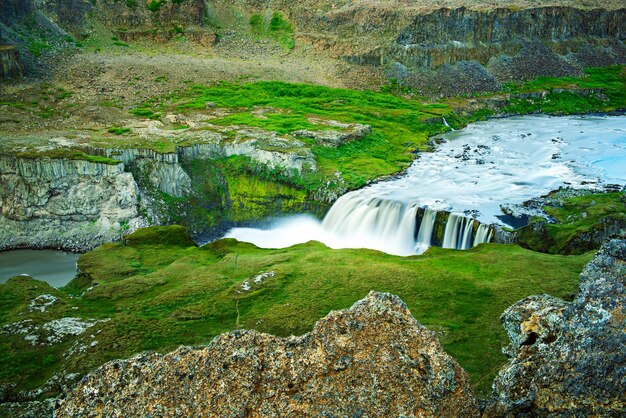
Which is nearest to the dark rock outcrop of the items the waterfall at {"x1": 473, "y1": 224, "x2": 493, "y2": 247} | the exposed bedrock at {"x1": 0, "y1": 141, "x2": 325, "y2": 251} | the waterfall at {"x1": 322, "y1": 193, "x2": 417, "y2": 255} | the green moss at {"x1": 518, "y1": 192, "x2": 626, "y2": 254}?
the green moss at {"x1": 518, "y1": 192, "x2": 626, "y2": 254}

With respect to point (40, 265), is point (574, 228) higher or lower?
higher

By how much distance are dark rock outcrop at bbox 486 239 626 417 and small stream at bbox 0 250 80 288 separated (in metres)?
34.1

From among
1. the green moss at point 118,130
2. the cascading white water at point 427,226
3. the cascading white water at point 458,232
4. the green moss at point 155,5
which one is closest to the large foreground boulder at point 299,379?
the cascading white water at point 458,232

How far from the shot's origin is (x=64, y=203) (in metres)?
43.1

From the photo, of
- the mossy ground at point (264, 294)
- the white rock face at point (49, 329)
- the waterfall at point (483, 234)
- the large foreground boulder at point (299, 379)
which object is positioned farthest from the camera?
the waterfall at point (483, 234)

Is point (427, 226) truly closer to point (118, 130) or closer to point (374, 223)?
point (374, 223)

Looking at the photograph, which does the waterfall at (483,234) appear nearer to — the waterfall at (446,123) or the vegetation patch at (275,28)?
the waterfall at (446,123)

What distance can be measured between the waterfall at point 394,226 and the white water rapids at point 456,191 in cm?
7

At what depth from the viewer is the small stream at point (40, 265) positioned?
37.0 meters

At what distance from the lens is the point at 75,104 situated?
2363 inches

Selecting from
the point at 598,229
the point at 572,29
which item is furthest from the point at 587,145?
the point at 572,29

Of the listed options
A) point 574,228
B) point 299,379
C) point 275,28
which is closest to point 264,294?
point 299,379

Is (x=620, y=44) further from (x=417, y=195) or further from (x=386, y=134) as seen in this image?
(x=417, y=195)

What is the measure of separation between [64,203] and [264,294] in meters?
26.8
